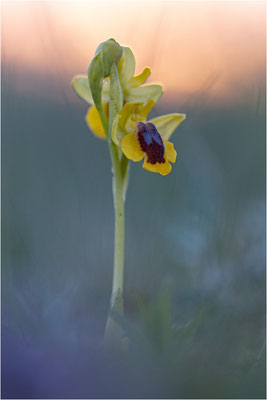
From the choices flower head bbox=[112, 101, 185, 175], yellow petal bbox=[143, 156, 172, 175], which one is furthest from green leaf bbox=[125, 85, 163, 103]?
yellow petal bbox=[143, 156, 172, 175]

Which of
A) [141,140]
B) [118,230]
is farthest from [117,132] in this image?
[118,230]

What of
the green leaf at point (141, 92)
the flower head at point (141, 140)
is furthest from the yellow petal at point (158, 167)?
the green leaf at point (141, 92)

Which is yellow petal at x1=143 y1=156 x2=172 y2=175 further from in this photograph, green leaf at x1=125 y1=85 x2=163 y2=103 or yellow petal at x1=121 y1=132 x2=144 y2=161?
green leaf at x1=125 y1=85 x2=163 y2=103

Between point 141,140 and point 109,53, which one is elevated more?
point 109,53

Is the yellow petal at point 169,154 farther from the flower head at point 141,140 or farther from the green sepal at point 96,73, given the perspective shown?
the green sepal at point 96,73

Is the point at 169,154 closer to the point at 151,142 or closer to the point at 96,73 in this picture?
the point at 151,142

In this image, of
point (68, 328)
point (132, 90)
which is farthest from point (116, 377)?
point (132, 90)

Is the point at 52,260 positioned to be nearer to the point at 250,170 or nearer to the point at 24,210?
the point at 24,210
